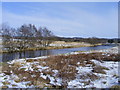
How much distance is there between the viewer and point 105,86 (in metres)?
5.02

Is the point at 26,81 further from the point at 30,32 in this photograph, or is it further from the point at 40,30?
Result: the point at 40,30

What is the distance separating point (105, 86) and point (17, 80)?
4.03 meters

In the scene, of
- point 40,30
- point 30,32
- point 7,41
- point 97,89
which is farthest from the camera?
point 40,30

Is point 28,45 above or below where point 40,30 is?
below

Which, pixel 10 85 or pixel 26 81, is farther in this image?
pixel 26 81

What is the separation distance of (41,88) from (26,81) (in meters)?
1.18

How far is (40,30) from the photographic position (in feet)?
143

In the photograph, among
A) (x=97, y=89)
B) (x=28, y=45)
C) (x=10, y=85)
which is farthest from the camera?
(x=28, y=45)

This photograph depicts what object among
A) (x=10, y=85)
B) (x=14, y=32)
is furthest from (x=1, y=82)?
(x=14, y=32)

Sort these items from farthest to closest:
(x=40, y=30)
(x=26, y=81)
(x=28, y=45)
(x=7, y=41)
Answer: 1. (x=40, y=30)
2. (x=28, y=45)
3. (x=7, y=41)
4. (x=26, y=81)

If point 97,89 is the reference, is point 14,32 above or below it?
above

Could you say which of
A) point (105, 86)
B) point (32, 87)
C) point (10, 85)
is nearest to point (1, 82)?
point (10, 85)

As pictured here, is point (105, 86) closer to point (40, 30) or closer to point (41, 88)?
point (41, 88)

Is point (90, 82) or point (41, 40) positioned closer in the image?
point (90, 82)
